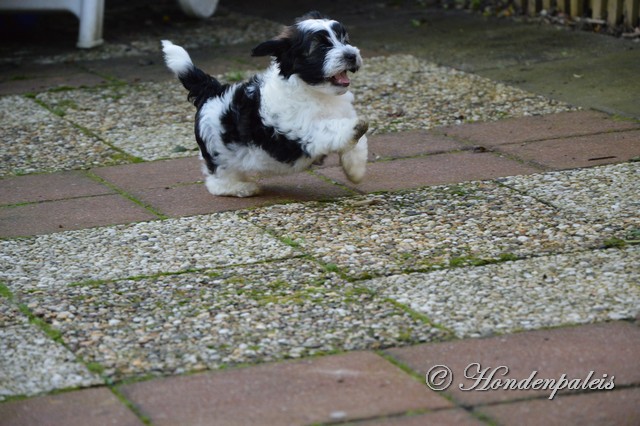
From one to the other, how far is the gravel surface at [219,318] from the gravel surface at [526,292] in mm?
147

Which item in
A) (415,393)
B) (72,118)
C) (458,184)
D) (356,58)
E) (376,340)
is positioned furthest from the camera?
(72,118)

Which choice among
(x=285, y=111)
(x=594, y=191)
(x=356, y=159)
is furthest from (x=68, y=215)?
(x=594, y=191)

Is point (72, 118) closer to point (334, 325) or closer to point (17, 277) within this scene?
point (17, 277)

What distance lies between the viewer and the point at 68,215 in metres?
5.42

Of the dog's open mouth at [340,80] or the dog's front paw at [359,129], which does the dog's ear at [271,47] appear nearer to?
the dog's open mouth at [340,80]

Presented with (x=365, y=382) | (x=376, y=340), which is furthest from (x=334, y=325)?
(x=365, y=382)

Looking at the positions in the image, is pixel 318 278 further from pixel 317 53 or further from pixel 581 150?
pixel 581 150

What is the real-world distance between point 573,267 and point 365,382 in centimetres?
130

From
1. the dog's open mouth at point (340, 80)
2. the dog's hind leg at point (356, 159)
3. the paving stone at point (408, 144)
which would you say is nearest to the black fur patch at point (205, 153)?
the dog's hind leg at point (356, 159)

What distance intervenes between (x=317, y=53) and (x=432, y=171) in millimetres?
1136

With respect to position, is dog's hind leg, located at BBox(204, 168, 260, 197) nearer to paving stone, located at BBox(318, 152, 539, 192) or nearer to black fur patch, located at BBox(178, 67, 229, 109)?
black fur patch, located at BBox(178, 67, 229, 109)

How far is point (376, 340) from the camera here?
146 inches

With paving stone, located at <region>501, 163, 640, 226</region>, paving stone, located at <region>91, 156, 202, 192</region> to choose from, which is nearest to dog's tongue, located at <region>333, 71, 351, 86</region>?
paving stone, located at <region>501, 163, 640, 226</region>

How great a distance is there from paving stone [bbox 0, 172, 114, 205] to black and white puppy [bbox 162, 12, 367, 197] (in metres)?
0.76
